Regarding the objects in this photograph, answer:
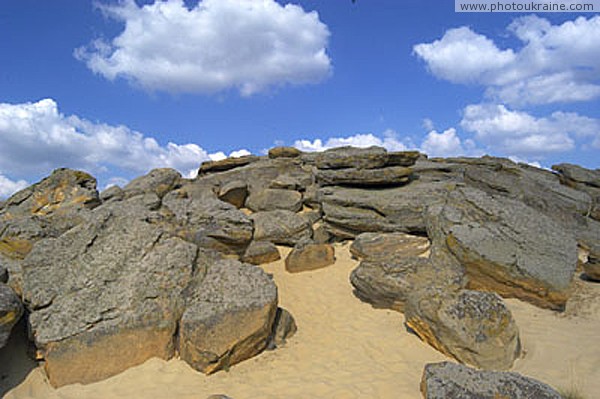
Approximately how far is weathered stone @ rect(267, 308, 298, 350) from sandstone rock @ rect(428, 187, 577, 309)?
12.0ft

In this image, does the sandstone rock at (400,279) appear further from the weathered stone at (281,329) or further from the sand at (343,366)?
the weathered stone at (281,329)

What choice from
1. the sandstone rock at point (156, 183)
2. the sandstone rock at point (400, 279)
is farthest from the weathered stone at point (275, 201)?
the sandstone rock at point (400, 279)

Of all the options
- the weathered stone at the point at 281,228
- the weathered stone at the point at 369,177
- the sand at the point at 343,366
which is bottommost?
the sand at the point at 343,366

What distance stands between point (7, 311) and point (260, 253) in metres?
5.57

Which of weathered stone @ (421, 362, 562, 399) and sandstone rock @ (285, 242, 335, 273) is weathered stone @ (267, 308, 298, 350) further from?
sandstone rock @ (285, 242, 335, 273)

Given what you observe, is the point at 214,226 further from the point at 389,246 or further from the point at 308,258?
the point at 389,246

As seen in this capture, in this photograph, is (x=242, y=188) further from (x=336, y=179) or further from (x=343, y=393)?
(x=343, y=393)

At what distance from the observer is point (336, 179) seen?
1278cm

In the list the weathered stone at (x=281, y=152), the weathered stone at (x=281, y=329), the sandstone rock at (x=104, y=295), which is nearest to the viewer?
the sandstone rock at (x=104, y=295)

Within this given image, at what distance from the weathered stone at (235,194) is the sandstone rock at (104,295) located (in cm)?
774

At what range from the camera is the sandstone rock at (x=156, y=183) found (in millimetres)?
16125

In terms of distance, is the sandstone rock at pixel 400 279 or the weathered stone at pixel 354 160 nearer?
the sandstone rock at pixel 400 279

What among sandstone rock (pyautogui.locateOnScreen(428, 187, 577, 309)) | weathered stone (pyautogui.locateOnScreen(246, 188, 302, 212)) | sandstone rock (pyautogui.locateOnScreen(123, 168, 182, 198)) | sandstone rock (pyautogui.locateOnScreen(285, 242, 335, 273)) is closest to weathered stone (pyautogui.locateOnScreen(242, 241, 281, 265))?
sandstone rock (pyautogui.locateOnScreen(285, 242, 335, 273))

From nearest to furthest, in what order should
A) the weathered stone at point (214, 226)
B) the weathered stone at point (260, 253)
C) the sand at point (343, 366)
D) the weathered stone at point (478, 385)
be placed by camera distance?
the weathered stone at point (478, 385)
the sand at point (343, 366)
the weathered stone at point (214, 226)
the weathered stone at point (260, 253)
